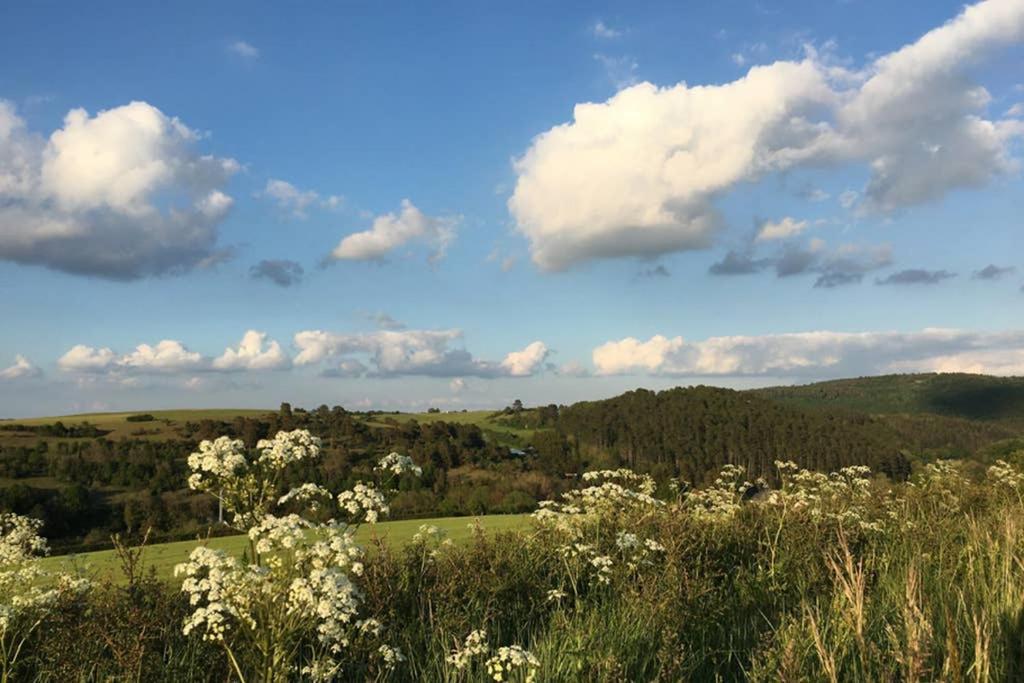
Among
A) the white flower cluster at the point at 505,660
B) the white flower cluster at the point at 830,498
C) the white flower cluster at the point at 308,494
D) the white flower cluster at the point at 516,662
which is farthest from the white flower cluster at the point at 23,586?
the white flower cluster at the point at 830,498

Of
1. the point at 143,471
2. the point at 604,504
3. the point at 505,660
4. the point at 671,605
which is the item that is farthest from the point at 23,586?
the point at 143,471

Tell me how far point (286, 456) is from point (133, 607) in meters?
2.03

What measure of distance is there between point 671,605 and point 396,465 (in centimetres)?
322

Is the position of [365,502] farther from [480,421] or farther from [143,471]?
[480,421]

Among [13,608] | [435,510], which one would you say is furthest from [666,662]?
[435,510]

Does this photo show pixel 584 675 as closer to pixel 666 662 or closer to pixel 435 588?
pixel 666 662

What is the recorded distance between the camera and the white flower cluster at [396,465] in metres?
5.27

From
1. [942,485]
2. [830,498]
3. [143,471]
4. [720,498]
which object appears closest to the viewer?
[720,498]

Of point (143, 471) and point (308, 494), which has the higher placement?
point (308, 494)

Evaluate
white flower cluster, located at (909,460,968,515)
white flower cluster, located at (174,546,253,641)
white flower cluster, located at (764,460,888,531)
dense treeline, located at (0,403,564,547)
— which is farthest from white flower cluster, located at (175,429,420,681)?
dense treeline, located at (0,403,564,547)

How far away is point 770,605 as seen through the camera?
25.1ft

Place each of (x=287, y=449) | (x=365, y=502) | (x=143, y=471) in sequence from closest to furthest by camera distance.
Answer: (x=365, y=502) → (x=287, y=449) → (x=143, y=471)

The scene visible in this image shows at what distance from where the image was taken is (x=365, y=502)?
5.07 m

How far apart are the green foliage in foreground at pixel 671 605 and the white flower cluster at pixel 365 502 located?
1.05 meters
